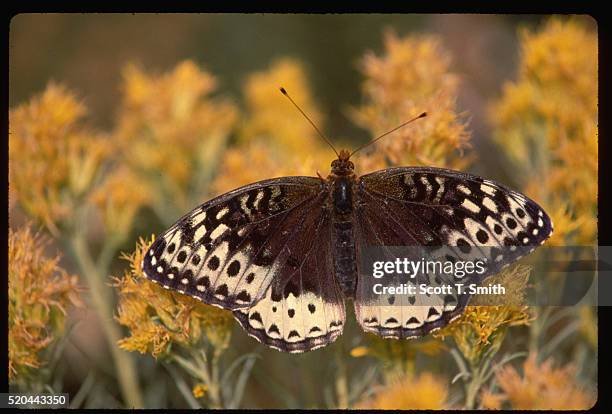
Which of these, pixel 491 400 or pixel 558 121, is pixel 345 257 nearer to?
pixel 491 400

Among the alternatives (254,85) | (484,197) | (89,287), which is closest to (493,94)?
(254,85)

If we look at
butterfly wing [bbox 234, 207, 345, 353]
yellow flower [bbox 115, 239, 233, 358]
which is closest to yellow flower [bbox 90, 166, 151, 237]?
yellow flower [bbox 115, 239, 233, 358]

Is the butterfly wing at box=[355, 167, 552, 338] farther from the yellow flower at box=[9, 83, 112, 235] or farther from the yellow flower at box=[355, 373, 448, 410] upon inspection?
the yellow flower at box=[9, 83, 112, 235]

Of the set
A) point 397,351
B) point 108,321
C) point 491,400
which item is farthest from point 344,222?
point 108,321

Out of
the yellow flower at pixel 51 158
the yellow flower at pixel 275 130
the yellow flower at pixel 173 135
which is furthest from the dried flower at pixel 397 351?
the yellow flower at pixel 51 158

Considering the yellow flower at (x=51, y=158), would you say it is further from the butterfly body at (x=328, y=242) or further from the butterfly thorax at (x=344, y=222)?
the butterfly thorax at (x=344, y=222)

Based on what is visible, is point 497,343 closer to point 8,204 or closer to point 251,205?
point 251,205
